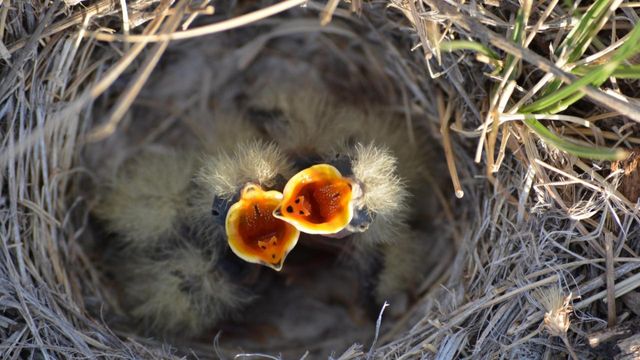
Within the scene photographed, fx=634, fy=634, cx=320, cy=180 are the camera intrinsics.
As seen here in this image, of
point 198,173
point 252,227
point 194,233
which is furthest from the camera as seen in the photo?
point 194,233

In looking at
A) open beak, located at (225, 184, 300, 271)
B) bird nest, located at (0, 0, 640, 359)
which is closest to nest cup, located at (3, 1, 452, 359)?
bird nest, located at (0, 0, 640, 359)

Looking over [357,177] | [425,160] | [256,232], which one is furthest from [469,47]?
[256,232]

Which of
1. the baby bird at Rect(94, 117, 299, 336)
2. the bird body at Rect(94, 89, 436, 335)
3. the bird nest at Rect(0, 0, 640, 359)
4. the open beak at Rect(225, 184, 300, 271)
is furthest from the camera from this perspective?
the baby bird at Rect(94, 117, 299, 336)


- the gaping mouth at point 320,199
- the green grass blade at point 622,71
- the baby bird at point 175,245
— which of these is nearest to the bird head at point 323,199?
the gaping mouth at point 320,199

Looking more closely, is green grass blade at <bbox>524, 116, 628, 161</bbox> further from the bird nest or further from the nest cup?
the nest cup

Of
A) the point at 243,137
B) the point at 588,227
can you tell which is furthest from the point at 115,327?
the point at 588,227

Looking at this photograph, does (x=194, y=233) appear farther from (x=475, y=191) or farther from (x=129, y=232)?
(x=475, y=191)
